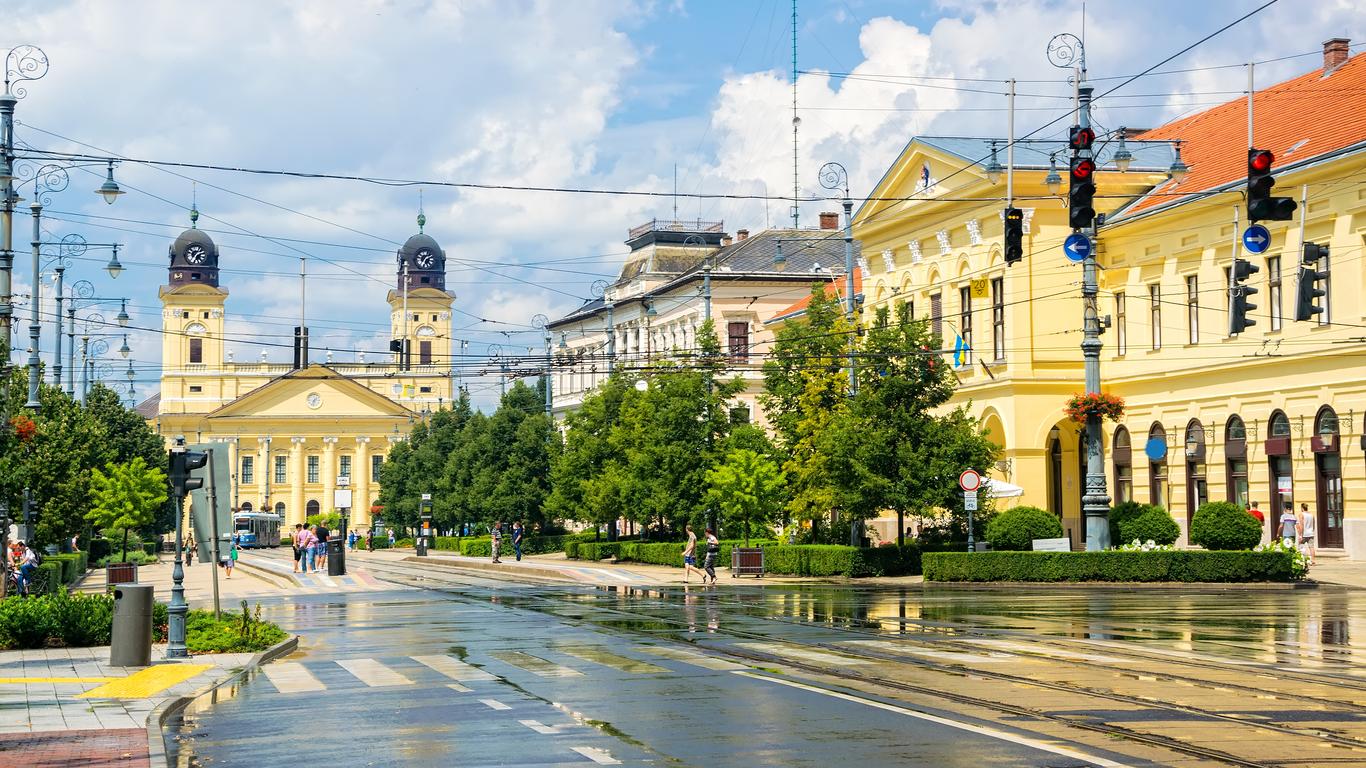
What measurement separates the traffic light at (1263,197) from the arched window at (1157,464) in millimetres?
28486

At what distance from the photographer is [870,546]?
4825cm

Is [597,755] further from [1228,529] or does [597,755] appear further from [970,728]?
[1228,529]

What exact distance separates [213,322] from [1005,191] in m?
120

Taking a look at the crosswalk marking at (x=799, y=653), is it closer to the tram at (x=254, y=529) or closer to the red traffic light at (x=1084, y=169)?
the red traffic light at (x=1084, y=169)

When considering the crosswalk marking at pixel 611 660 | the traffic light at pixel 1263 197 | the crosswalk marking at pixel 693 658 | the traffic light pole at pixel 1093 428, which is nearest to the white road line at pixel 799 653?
the crosswalk marking at pixel 693 658

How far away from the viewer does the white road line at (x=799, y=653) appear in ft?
65.3

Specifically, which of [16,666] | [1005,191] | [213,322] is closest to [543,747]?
[16,666]

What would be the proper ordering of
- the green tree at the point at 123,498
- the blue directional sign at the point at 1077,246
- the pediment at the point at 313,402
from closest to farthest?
1. the blue directional sign at the point at 1077,246
2. the green tree at the point at 123,498
3. the pediment at the point at 313,402

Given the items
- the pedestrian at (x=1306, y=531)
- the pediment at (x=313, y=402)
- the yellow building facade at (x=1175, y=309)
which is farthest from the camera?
the pediment at (x=313, y=402)

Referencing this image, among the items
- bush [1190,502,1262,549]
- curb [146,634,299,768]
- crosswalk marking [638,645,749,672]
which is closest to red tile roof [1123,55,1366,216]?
bush [1190,502,1262,549]

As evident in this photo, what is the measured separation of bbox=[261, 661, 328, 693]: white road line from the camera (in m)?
18.2

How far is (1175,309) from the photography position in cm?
5181

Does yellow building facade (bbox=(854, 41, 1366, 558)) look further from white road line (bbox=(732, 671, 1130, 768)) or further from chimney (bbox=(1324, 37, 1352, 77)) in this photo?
white road line (bbox=(732, 671, 1130, 768))

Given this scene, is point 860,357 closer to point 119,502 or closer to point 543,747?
point 543,747
